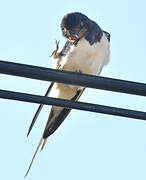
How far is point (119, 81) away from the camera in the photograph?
2209mm

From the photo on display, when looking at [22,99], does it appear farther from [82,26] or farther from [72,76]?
[82,26]

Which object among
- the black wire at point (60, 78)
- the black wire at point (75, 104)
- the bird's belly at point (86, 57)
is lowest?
the black wire at point (75, 104)

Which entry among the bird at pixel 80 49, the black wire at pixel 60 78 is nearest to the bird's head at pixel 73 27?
the bird at pixel 80 49

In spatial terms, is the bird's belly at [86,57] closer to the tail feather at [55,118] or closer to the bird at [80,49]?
the bird at [80,49]

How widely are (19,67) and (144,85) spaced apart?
54 cm

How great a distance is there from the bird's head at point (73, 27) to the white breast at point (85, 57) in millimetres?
67

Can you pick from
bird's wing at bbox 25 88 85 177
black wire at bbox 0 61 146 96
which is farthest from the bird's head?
black wire at bbox 0 61 146 96

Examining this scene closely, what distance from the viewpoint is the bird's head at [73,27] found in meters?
3.72

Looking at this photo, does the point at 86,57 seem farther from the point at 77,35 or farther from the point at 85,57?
the point at 77,35

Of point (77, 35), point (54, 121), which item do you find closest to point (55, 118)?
point (54, 121)

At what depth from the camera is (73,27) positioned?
3740 mm

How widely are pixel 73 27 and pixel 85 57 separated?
24 cm

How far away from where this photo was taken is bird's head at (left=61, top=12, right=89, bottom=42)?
372 cm

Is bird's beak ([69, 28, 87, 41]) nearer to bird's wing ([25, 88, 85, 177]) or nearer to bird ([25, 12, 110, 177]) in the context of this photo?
bird ([25, 12, 110, 177])
